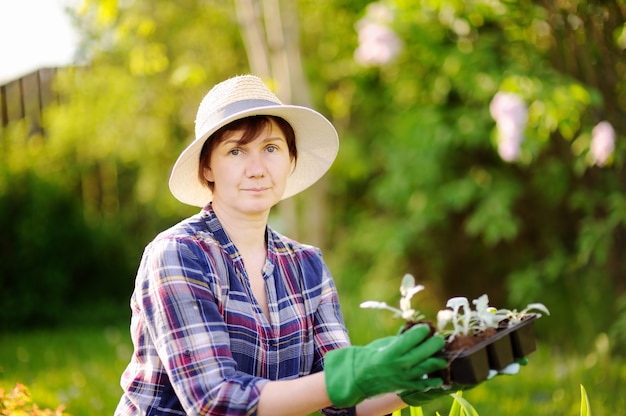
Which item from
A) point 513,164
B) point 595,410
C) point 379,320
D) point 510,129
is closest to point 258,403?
point 595,410

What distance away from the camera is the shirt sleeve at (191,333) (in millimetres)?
1617

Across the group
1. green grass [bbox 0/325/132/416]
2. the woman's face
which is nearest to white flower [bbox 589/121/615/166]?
the woman's face

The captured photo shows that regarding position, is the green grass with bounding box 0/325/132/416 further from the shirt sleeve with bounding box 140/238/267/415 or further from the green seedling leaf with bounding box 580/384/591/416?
the green seedling leaf with bounding box 580/384/591/416

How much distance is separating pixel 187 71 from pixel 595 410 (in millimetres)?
2523

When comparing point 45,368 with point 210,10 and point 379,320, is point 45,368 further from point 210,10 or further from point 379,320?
point 210,10

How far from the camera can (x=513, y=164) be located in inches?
209

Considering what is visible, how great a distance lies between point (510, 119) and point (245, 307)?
7.71 feet

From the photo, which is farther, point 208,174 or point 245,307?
point 208,174

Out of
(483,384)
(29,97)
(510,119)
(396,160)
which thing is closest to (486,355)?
(510,119)

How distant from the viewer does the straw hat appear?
6.13 ft

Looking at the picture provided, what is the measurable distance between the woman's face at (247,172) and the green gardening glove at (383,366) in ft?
1.53

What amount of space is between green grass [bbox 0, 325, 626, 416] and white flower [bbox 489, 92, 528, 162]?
1122 mm

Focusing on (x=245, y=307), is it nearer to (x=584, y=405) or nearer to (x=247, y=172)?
(x=247, y=172)

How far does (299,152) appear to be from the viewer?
2.22 metres
